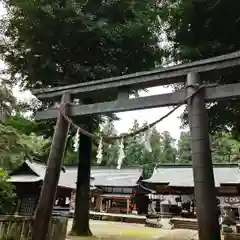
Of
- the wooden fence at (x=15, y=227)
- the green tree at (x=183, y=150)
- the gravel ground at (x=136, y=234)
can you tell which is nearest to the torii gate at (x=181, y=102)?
the wooden fence at (x=15, y=227)

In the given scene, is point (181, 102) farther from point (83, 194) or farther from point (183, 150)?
point (183, 150)

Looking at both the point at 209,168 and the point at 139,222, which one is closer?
the point at 209,168

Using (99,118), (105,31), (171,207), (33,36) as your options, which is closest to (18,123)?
(99,118)

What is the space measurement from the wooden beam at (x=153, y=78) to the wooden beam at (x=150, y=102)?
14.7 inches

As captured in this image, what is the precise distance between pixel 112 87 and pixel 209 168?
3012 mm

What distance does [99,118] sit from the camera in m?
12.7

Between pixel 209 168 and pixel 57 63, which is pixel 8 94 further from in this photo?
pixel 209 168

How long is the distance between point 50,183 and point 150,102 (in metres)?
2.93

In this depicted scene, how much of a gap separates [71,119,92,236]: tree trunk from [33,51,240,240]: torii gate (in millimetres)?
4631

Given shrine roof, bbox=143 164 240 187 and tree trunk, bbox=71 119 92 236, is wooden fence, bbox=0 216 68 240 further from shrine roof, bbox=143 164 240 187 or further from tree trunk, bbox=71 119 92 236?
shrine roof, bbox=143 164 240 187

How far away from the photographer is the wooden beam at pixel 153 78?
18.2 feet

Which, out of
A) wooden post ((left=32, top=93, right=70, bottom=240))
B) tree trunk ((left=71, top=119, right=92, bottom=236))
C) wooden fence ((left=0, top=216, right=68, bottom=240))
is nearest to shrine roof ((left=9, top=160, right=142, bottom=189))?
tree trunk ((left=71, top=119, right=92, bottom=236))

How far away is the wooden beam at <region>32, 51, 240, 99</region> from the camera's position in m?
5.54

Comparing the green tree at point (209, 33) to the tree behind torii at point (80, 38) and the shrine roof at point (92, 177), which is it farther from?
the shrine roof at point (92, 177)
